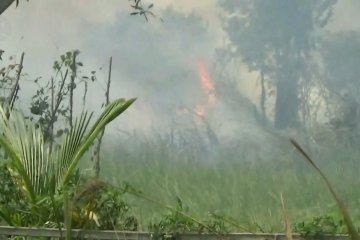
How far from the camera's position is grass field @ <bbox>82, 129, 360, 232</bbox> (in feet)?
17.8

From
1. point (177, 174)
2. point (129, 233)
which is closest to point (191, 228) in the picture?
point (129, 233)

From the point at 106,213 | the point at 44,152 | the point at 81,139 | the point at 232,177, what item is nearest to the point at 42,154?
the point at 44,152

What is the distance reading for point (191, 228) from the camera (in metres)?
3.61

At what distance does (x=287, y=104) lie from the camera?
5.78 m

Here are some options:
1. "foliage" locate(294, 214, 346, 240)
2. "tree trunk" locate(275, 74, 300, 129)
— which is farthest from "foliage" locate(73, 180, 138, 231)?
"tree trunk" locate(275, 74, 300, 129)

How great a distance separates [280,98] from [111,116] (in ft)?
5.87

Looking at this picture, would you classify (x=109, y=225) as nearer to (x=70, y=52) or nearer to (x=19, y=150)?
(x=19, y=150)

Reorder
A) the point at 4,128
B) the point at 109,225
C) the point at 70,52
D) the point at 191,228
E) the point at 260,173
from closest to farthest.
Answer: the point at 191,228, the point at 109,225, the point at 4,128, the point at 260,173, the point at 70,52

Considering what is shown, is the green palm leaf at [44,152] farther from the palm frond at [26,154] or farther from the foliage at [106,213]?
the foliage at [106,213]

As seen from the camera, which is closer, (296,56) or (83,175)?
(83,175)

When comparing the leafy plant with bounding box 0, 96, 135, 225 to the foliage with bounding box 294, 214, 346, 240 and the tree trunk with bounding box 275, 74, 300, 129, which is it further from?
the tree trunk with bounding box 275, 74, 300, 129

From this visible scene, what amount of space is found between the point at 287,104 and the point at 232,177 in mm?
663

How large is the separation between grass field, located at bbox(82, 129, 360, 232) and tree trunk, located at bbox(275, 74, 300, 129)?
0.22 meters

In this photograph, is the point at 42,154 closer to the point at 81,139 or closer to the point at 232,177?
the point at 81,139
